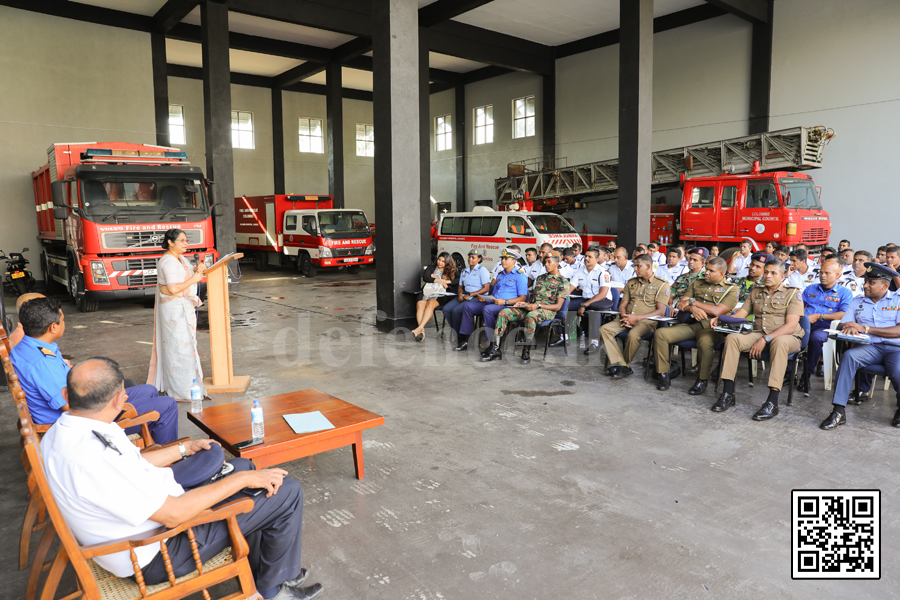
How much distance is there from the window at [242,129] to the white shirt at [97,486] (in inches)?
930

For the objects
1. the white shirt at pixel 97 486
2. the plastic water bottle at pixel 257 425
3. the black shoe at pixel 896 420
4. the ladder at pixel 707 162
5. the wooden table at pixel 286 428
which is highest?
the ladder at pixel 707 162

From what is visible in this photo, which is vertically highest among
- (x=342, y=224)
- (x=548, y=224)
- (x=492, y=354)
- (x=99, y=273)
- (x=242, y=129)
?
(x=242, y=129)

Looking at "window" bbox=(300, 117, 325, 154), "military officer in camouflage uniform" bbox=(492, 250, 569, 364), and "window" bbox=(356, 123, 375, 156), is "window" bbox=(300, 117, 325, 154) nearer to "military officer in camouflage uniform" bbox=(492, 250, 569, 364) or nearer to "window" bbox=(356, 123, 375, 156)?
"window" bbox=(356, 123, 375, 156)

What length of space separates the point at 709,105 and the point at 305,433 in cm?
1624

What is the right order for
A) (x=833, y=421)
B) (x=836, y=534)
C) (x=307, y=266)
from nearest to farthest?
1. (x=836, y=534)
2. (x=833, y=421)
3. (x=307, y=266)

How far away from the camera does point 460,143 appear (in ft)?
78.3

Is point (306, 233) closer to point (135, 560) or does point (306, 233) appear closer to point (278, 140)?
point (278, 140)

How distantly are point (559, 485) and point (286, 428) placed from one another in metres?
1.72

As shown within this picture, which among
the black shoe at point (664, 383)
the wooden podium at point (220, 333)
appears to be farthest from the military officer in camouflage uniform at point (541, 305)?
the wooden podium at point (220, 333)

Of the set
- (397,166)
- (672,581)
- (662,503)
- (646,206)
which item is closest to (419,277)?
(397,166)

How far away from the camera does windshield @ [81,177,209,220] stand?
9.86 m

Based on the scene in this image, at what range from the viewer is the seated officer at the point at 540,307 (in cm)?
686

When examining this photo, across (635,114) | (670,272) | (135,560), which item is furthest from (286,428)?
(635,114)

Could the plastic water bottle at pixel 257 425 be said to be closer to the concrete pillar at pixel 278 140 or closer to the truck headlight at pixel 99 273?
the truck headlight at pixel 99 273
